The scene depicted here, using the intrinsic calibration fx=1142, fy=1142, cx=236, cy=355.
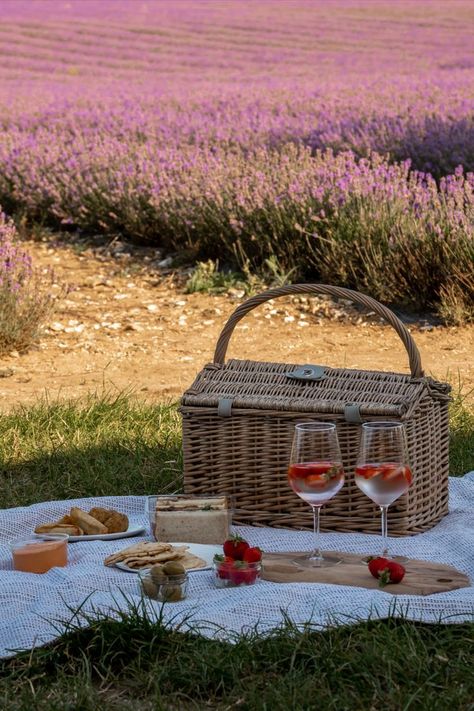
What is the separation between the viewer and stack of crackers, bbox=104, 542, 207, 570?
3.01 meters

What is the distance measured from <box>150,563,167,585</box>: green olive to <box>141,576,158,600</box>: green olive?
1cm

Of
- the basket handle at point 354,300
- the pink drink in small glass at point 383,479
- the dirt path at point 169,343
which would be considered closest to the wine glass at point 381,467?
the pink drink in small glass at point 383,479

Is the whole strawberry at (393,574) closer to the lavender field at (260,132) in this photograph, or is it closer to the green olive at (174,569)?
the green olive at (174,569)

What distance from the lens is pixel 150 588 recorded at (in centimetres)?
277

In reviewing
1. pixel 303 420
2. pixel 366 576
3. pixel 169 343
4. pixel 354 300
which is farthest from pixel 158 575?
pixel 169 343

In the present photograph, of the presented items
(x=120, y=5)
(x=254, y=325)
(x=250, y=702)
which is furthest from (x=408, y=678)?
(x=120, y=5)

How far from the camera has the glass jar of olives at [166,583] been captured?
9.03 ft

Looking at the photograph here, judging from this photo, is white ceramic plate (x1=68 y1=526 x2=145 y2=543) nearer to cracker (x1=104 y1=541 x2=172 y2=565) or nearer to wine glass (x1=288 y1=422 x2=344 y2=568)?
cracker (x1=104 y1=541 x2=172 y2=565)

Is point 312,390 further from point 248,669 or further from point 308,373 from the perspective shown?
point 248,669

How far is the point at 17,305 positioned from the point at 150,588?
3640mm

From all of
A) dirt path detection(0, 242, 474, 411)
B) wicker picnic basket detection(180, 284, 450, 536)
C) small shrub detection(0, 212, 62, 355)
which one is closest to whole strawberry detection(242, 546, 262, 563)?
wicker picnic basket detection(180, 284, 450, 536)

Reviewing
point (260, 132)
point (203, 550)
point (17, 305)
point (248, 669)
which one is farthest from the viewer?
point (260, 132)

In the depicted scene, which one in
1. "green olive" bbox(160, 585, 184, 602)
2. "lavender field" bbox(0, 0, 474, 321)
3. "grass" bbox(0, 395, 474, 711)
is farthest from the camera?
"lavender field" bbox(0, 0, 474, 321)

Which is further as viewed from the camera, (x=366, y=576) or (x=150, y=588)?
(x=366, y=576)
